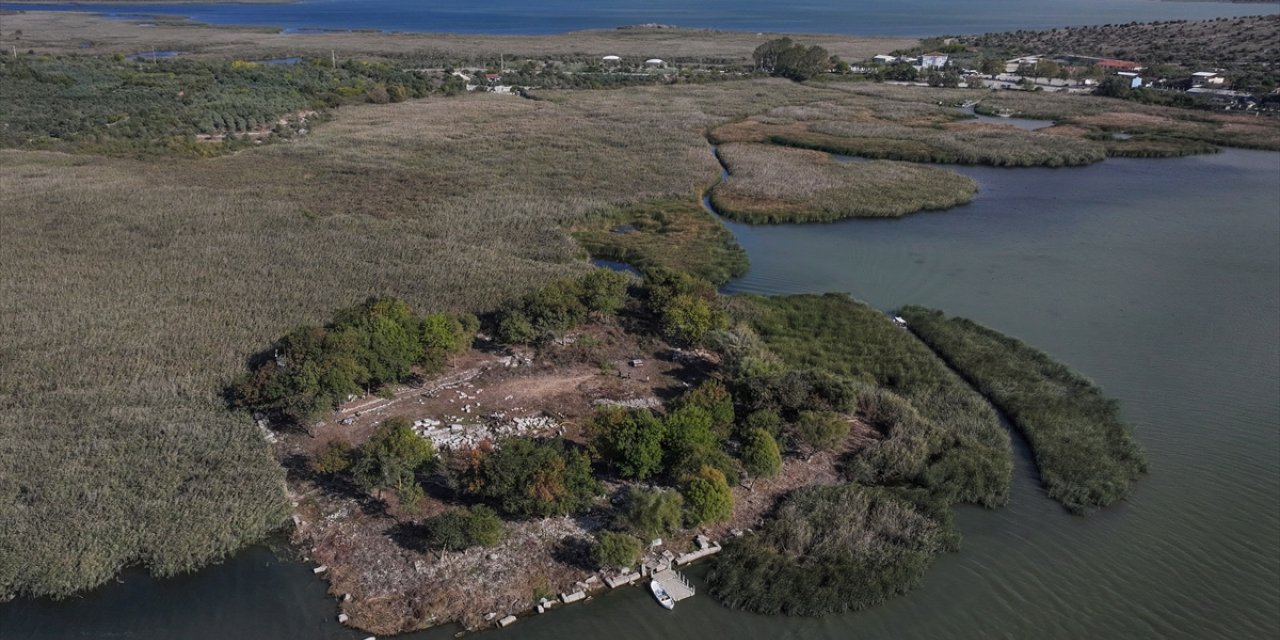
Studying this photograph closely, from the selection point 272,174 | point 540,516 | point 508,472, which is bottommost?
point 540,516

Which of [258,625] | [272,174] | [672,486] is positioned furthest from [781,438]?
[272,174]

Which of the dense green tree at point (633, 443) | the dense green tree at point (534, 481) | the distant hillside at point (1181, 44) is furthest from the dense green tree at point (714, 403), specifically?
the distant hillside at point (1181, 44)

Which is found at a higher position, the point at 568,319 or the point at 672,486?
the point at 568,319

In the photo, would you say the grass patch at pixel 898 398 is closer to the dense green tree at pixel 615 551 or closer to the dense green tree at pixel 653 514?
the dense green tree at pixel 653 514

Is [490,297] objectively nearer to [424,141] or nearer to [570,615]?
[570,615]

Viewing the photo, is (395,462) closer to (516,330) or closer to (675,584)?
(675,584)

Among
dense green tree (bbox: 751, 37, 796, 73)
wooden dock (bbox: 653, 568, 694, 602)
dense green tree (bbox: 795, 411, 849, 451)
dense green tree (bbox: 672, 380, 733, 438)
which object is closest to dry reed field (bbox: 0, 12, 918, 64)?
dense green tree (bbox: 751, 37, 796, 73)

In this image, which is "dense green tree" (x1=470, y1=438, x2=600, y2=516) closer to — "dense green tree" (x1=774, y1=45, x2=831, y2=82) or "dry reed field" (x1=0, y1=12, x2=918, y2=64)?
"dense green tree" (x1=774, y1=45, x2=831, y2=82)
